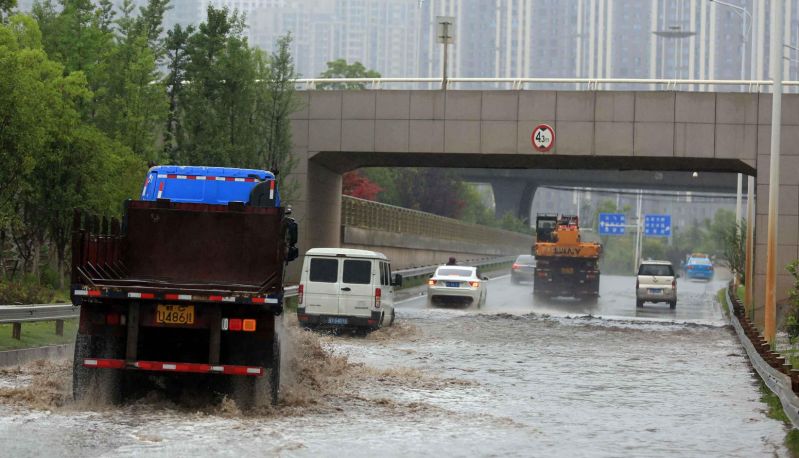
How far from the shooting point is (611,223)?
93938 mm

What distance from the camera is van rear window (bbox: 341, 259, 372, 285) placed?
2181cm

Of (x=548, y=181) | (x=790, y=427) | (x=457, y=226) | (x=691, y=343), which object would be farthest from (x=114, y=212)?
(x=548, y=181)

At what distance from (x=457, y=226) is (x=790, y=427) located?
57.7 metres

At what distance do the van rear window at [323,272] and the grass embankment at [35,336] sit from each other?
505cm

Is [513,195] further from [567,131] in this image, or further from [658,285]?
[567,131]

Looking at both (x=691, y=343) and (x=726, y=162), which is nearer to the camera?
(x=691, y=343)

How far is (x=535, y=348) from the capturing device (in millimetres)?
21578

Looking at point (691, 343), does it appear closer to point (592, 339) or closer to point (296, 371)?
point (592, 339)

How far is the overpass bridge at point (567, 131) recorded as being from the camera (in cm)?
3059

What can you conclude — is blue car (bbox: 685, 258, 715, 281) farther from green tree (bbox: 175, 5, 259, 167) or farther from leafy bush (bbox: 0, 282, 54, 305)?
leafy bush (bbox: 0, 282, 54, 305)

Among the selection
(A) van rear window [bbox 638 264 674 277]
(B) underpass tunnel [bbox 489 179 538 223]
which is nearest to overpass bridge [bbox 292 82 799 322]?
(A) van rear window [bbox 638 264 674 277]

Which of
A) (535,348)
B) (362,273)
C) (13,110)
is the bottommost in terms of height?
(535,348)

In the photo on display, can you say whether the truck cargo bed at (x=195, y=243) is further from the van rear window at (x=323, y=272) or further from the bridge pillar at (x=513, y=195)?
the bridge pillar at (x=513, y=195)

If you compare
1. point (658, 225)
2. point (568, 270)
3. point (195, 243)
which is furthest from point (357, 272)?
point (658, 225)
